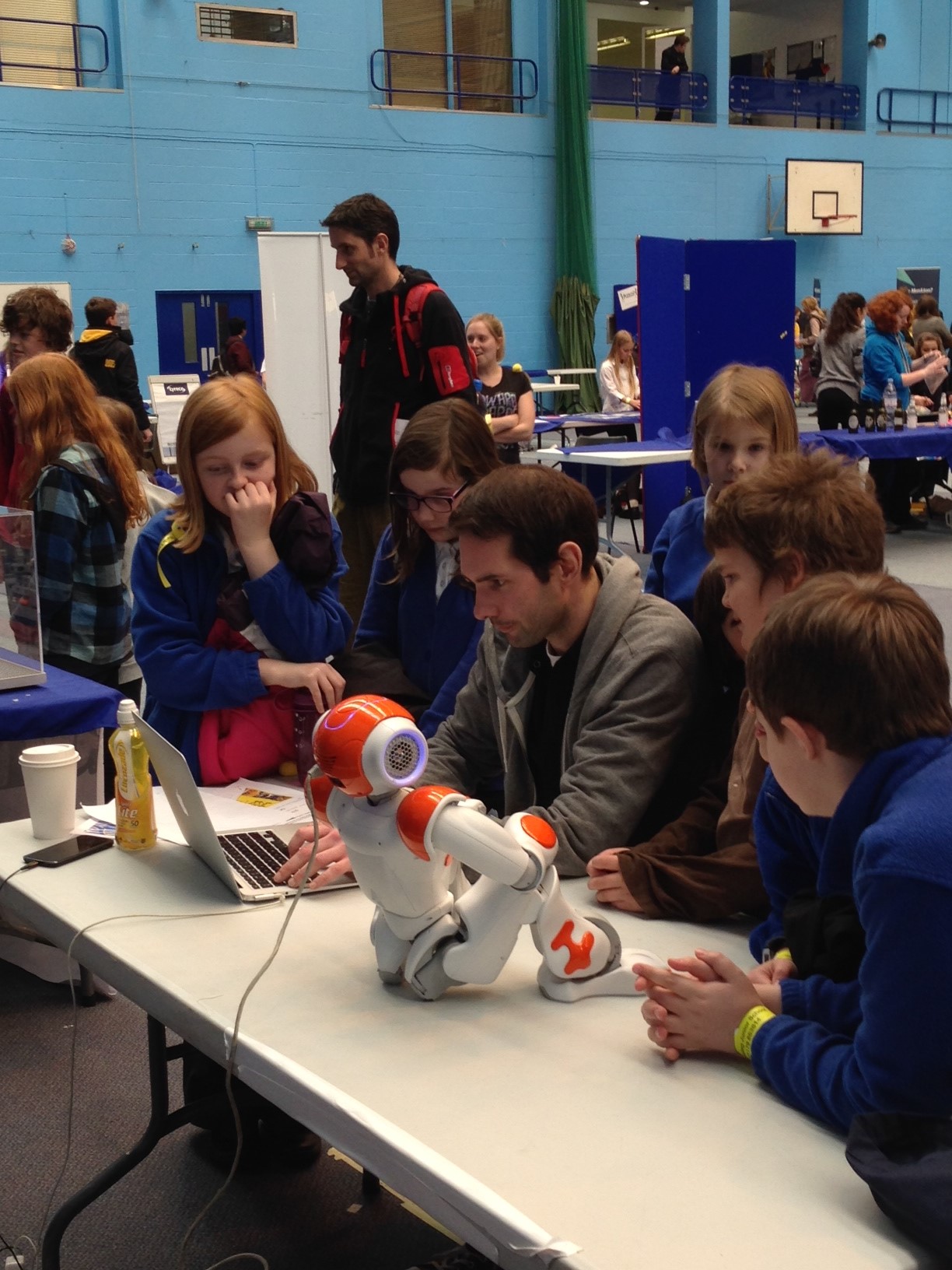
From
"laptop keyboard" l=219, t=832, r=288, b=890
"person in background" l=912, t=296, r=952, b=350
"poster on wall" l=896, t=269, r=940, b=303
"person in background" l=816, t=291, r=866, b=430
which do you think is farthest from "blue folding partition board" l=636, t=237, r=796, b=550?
"poster on wall" l=896, t=269, r=940, b=303

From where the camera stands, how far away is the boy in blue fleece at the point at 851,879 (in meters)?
0.94

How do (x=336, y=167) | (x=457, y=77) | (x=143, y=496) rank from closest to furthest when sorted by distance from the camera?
(x=143, y=496) < (x=336, y=167) < (x=457, y=77)

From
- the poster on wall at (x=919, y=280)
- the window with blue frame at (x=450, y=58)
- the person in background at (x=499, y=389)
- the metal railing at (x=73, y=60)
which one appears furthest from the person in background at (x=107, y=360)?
the poster on wall at (x=919, y=280)

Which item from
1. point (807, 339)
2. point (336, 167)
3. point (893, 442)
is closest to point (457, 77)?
point (336, 167)

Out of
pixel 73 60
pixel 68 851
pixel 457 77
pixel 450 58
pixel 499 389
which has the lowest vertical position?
pixel 68 851

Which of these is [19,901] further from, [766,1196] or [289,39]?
[289,39]

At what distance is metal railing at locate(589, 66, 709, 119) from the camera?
1402 centimetres

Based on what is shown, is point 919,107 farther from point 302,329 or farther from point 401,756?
point 401,756

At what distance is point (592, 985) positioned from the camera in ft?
4.23

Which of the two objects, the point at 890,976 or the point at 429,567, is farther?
the point at 429,567

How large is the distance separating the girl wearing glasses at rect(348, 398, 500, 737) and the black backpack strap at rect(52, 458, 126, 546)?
91cm

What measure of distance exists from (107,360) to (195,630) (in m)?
4.91

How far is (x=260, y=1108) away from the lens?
6.84 feet

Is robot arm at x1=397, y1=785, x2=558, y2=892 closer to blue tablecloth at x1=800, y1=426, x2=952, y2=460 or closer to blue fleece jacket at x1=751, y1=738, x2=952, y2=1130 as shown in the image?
blue fleece jacket at x1=751, y1=738, x2=952, y2=1130
